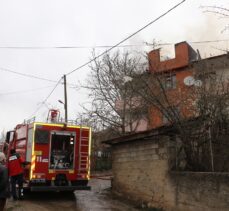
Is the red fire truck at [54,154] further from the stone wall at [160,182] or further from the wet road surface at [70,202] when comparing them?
the stone wall at [160,182]

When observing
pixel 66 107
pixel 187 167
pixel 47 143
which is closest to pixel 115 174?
pixel 47 143

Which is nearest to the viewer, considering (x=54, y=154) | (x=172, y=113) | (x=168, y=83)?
(x=172, y=113)

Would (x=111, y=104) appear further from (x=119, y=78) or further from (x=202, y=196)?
(x=202, y=196)

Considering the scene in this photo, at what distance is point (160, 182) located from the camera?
1287 cm

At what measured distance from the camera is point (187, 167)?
12.3 meters

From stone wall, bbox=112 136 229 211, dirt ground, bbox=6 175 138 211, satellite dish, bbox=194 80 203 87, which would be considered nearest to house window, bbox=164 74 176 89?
stone wall, bbox=112 136 229 211

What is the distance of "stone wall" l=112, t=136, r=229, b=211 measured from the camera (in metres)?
10.2

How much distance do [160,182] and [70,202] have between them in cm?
386

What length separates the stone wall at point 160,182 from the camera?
400 inches

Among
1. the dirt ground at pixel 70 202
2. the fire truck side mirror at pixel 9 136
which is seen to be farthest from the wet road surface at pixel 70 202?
the fire truck side mirror at pixel 9 136

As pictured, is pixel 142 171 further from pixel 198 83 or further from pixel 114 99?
pixel 114 99

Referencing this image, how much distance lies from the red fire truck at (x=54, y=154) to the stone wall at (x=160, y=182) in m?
1.45

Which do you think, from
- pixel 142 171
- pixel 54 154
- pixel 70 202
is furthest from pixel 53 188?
pixel 142 171

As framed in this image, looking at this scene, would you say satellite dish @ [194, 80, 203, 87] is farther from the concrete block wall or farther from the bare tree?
the bare tree
